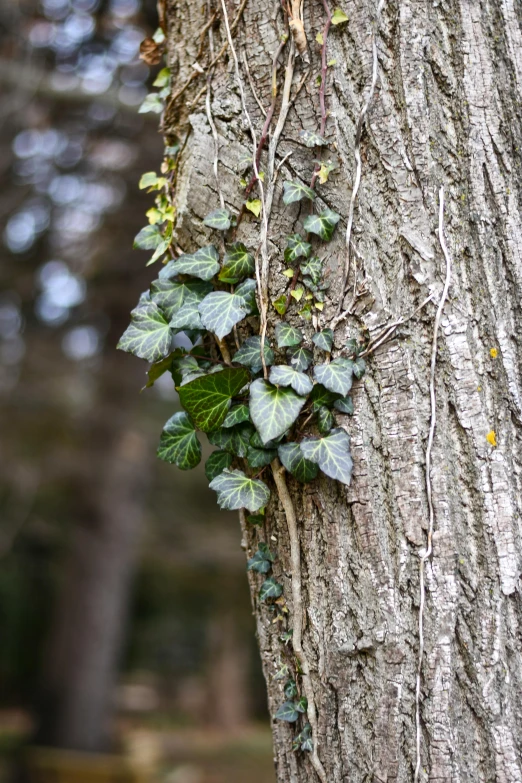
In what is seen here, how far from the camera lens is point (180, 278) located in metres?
1.24

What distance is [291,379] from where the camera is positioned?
3.51 feet

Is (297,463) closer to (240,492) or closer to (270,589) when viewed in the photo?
(240,492)

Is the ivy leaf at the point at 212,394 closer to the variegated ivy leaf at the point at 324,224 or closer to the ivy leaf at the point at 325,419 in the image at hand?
the ivy leaf at the point at 325,419

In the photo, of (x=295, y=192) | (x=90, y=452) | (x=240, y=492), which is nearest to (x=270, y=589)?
(x=240, y=492)

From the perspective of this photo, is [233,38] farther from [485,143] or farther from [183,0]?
[485,143]

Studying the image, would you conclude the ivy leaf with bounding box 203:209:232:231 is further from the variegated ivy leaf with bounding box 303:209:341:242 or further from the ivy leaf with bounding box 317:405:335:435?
the ivy leaf with bounding box 317:405:335:435

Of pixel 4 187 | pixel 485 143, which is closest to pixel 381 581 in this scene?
pixel 485 143

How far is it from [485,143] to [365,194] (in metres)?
0.21

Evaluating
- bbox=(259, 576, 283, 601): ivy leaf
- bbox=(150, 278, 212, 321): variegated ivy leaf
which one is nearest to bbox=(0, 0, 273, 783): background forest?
bbox=(150, 278, 212, 321): variegated ivy leaf

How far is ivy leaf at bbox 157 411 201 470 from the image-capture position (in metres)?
1.24

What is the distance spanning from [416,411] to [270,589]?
0.38 m

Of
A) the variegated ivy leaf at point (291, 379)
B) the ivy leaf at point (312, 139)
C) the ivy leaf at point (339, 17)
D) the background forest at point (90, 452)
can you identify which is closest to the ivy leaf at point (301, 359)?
the variegated ivy leaf at point (291, 379)

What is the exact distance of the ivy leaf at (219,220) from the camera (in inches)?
45.8

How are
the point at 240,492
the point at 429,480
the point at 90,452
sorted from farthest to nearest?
the point at 90,452 → the point at 240,492 → the point at 429,480
